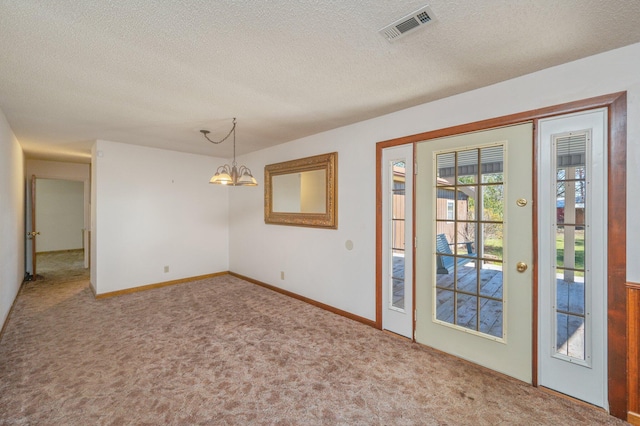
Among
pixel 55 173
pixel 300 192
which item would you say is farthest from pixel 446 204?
pixel 55 173

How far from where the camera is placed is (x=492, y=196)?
2438 millimetres

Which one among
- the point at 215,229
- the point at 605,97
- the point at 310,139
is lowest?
the point at 215,229

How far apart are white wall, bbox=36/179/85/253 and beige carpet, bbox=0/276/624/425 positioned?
6270 millimetres

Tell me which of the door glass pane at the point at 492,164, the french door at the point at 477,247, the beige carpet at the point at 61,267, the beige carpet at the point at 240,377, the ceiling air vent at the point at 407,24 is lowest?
the beige carpet at the point at 240,377

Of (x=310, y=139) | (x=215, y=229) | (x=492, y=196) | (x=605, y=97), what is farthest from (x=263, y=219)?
(x=605, y=97)

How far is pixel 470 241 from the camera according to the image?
2568 millimetres

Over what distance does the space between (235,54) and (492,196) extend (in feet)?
7.83

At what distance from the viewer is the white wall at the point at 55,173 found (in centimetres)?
564

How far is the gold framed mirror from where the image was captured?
3762mm

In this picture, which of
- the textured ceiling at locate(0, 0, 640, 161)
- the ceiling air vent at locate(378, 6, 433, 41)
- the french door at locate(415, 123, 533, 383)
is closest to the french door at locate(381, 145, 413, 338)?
the french door at locate(415, 123, 533, 383)

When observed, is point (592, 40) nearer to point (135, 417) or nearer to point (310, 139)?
point (310, 139)

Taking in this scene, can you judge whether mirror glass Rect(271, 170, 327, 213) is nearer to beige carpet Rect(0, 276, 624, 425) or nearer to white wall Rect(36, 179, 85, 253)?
beige carpet Rect(0, 276, 624, 425)

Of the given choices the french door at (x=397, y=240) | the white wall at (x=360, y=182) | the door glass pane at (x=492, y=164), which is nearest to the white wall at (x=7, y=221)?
the white wall at (x=360, y=182)

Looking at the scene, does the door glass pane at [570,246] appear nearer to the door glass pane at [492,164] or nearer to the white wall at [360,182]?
the white wall at [360,182]
